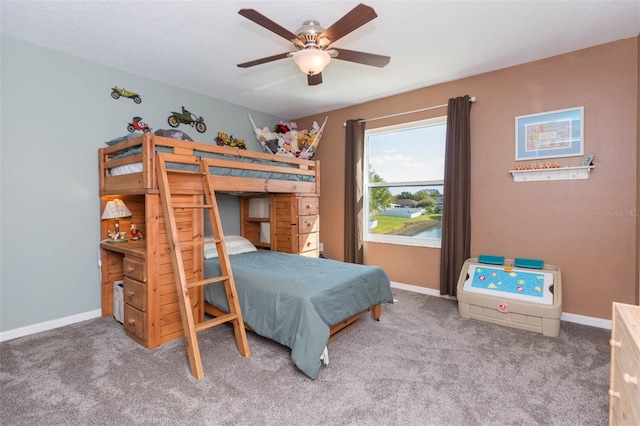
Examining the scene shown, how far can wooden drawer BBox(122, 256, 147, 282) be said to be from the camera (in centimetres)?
241

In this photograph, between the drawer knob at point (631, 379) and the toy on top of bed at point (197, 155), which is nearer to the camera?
the drawer knob at point (631, 379)

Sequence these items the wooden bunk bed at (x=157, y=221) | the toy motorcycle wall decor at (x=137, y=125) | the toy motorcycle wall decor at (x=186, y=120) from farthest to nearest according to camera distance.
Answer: the toy motorcycle wall decor at (x=186, y=120), the toy motorcycle wall decor at (x=137, y=125), the wooden bunk bed at (x=157, y=221)

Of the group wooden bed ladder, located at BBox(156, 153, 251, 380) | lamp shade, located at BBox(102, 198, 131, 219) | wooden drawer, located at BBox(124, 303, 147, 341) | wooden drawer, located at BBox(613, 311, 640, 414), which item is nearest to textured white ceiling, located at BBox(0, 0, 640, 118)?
wooden bed ladder, located at BBox(156, 153, 251, 380)

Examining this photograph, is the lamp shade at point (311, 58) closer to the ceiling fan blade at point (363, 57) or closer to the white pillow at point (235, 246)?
the ceiling fan blade at point (363, 57)

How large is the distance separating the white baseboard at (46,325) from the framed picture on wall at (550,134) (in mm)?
4535

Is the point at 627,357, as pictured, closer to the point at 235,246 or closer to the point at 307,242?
the point at 307,242

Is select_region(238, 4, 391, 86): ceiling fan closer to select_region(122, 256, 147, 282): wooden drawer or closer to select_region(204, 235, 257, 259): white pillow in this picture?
select_region(122, 256, 147, 282): wooden drawer

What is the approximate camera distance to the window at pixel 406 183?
12.4ft

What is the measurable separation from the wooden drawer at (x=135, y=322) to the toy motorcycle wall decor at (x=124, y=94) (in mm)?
2102

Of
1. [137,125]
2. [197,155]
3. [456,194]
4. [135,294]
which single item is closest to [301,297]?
[135,294]

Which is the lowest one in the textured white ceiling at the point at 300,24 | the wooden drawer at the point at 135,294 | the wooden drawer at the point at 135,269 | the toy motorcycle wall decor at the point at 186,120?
the wooden drawer at the point at 135,294

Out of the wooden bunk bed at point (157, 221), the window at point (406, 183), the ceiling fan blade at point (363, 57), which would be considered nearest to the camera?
the ceiling fan blade at point (363, 57)

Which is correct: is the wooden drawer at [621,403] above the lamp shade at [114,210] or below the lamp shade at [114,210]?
below

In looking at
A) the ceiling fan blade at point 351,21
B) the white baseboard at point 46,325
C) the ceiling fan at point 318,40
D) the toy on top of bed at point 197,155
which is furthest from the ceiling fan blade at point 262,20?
the white baseboard at point 46,325
